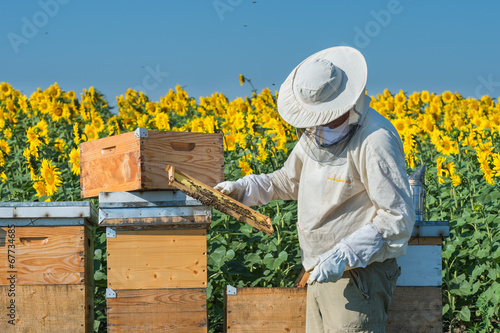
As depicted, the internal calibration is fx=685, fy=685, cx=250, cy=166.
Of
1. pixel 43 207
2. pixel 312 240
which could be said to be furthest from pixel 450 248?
pixel 43 207

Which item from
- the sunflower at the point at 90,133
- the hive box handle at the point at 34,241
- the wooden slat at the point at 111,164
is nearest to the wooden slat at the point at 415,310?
the wooden slat at the point at 111,164

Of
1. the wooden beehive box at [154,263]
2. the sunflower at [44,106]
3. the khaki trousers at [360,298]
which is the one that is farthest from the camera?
the sunflower at [44,106]

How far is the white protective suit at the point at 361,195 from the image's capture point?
121 inches

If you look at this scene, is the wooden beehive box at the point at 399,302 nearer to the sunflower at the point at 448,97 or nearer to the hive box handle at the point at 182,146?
the hive box handle at the point at 182,146

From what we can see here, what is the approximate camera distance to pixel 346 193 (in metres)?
3.22

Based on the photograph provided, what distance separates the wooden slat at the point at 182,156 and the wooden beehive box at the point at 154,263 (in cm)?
14

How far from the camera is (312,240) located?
3377 millimetres

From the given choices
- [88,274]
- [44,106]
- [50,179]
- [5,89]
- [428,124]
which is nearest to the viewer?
[88,274]

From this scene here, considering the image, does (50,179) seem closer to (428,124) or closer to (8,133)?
(8,133)

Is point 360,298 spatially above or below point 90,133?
below

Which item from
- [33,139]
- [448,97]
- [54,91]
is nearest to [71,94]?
[54,91]

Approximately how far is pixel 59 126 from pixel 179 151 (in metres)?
7.05

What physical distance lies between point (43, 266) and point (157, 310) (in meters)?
0.70

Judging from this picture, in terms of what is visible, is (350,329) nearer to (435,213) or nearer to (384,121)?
(384,121)
